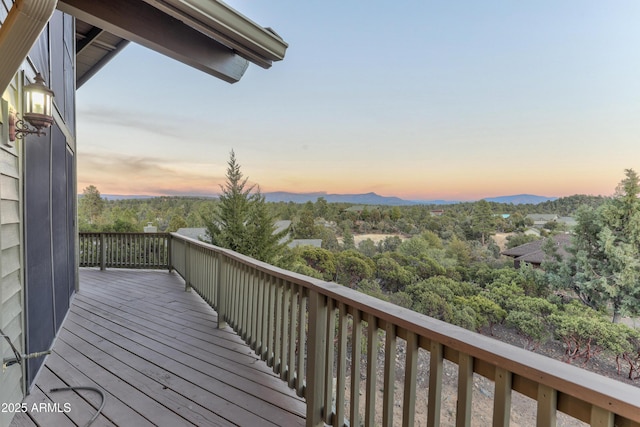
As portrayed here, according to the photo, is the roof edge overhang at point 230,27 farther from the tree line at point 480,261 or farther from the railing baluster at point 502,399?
the tree line at point 480,261

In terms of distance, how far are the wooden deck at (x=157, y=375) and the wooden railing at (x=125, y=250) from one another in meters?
2.87

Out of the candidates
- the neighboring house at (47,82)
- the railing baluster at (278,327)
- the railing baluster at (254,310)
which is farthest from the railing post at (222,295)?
the neighboring house at (47,82)

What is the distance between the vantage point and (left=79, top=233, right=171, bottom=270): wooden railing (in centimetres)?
688

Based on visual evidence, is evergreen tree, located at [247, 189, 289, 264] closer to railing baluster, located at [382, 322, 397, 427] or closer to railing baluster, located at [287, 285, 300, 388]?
railing baluster, located at [287, 285, 300, 388]

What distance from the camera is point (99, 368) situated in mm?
2516

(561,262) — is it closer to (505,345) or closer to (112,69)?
(505,345)

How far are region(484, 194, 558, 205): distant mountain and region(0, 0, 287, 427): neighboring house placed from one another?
61.2 feet

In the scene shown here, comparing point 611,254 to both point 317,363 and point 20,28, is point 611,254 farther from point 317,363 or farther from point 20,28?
point 20,28

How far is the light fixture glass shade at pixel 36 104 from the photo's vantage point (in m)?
2.03

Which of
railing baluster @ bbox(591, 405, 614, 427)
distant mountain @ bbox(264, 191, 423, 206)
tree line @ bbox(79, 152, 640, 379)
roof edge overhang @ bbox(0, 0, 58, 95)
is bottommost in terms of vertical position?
tree line @ bbox(79, 152, 640, 379)

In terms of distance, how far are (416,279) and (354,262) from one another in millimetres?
3716

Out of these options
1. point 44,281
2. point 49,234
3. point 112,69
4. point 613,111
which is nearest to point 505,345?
point 44,281

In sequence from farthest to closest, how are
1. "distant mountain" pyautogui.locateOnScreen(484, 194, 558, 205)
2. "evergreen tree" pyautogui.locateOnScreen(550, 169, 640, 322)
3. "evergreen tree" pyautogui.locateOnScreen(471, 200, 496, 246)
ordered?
"evergreen tree" pyautogui.locateOnScreen(471, 200, 496, 246) < "distant mountain" pyautogui.locateOnScreen(484, 194, 558, 205) < "evergreen tree" pyautogui.locateOnScreen(550, 169, 640, 322)

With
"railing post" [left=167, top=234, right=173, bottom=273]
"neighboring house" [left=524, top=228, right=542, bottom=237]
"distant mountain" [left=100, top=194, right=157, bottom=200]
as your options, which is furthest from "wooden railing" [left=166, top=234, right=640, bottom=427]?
"distant mountain" [left=100, top=194, right=157, bottom=200]
